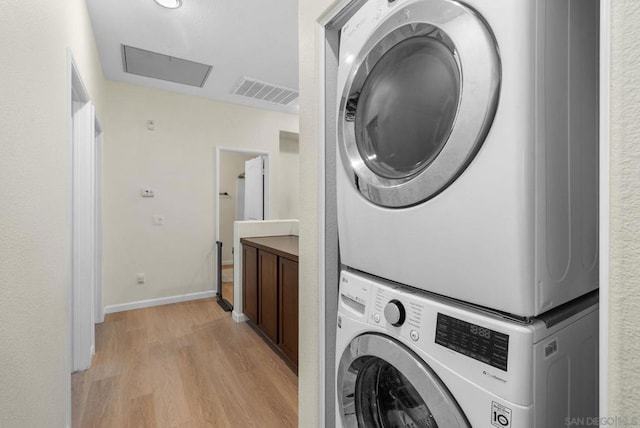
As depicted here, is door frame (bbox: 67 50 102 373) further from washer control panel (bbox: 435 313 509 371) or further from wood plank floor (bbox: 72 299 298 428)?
washer control panel (bbox: 435 313 509 371)

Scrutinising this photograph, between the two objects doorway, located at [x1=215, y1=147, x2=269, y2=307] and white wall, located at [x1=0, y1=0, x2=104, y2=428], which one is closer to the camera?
white wall, located at [x1=0, y1=0, x2=104, y2=428]

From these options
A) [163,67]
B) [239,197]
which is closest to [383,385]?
[163,67]

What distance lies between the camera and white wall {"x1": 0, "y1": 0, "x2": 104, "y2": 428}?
2.94 feet

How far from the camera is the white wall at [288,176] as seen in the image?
4801 millimetres

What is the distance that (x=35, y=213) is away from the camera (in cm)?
112

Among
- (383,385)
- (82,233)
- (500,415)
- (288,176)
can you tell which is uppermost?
(288,176)

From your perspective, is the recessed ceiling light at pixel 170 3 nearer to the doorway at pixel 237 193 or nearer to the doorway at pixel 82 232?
the doorway at pixel 82 232

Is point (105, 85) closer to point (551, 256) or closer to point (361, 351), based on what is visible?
point (361, 351)

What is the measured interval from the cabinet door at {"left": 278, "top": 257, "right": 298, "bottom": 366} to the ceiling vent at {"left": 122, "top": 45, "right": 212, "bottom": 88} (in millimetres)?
2188

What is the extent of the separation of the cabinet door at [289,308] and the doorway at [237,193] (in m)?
2.16

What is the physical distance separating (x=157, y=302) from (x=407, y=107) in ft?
12.4

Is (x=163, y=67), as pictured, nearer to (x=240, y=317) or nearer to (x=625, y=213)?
(x=240, y=317)

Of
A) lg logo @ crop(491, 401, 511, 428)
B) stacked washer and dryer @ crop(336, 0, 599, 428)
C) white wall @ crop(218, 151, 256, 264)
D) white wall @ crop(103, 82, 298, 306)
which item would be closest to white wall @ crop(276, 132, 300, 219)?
white wall @ crop(103, 82, 298, 306)

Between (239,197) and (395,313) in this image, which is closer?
(395,313)
